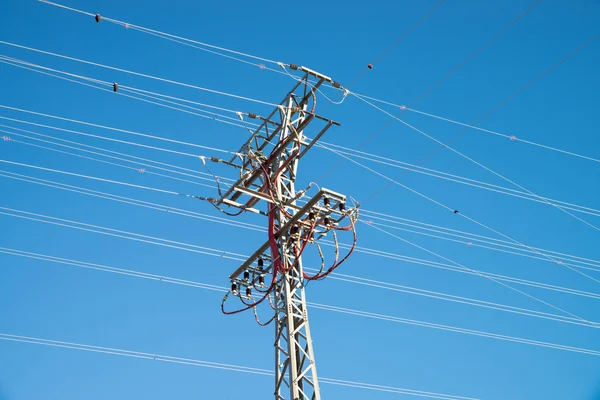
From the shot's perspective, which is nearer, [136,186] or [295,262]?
[295,262]

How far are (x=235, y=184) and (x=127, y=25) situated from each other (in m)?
3.87

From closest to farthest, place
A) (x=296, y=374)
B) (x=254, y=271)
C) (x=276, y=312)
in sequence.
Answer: (x=296, y=374) < (x=276, y=312) < (x=254, y=271)

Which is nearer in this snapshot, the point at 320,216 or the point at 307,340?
the point at 307,340

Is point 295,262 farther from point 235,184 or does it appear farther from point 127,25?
point 127,25

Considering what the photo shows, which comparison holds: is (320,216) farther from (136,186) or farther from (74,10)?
(74,10)

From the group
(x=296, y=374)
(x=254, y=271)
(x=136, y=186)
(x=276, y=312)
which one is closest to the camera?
(x=296, y=374)

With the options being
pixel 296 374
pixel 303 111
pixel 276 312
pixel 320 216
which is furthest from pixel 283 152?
pixel 296 374

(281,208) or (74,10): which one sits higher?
(74,10)

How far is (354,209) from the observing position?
13.8 meters

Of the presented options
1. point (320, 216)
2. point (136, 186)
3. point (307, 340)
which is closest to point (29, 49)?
point (136, 186)

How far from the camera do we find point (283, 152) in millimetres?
14992

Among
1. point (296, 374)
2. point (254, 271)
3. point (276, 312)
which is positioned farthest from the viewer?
point (254, 271)

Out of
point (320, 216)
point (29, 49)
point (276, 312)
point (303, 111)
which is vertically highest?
point (29, 49)

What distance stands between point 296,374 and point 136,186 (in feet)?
21.1
